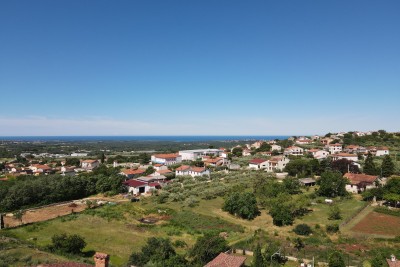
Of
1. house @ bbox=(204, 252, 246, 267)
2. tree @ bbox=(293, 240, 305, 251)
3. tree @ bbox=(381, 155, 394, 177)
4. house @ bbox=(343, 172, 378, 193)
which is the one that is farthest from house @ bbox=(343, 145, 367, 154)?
house @ bbox=(204, 252, 246, 267)

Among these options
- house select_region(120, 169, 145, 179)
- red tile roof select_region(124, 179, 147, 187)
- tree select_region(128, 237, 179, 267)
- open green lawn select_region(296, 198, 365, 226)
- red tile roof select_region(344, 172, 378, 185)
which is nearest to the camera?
tree select_region(128, 237, 179, 267)

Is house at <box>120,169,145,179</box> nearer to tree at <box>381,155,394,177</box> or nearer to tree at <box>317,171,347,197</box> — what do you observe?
tree at <box>317,171,347,197</box>

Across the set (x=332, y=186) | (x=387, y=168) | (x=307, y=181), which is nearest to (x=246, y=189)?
(x=307, y=181)

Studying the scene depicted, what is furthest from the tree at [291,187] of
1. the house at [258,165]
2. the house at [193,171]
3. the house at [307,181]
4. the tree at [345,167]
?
the house at [258,165]

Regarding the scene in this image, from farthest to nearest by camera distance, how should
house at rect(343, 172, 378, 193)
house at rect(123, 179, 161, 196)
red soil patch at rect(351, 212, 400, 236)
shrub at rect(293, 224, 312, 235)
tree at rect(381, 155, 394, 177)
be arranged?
house at rect(123, 179, 161, 196) < tree at rect(381, 155, 394, 177) < house at rect(343, 172, 378, 193) < shrub at rect(293, 224, 312, 235) < red soil patch at rect(351, 212, 400, 236)

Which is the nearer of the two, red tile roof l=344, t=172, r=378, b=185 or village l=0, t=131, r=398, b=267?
village l=0, t=131, r=398, b=267

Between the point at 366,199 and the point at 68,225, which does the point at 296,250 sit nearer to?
the point at 366,199

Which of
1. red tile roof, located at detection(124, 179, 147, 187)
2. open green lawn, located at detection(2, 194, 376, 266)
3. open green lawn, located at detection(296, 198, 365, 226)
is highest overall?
red tile roof, located at detection(124, 179, 147, 187)

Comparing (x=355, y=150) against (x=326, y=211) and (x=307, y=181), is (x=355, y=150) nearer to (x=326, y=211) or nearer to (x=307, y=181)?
(x=307, y=181)
